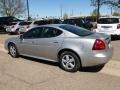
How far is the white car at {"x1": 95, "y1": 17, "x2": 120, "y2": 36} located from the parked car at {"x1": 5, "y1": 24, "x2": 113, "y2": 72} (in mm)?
6681

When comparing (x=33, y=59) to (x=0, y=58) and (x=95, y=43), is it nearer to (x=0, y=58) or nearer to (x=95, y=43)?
(x=0, y=58)

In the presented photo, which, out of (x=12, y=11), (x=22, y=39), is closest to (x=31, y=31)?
(x=22, y=39)

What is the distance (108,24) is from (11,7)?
45.6 metres

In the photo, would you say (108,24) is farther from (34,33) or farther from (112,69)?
(112,69)

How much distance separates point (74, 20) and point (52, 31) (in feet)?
42.9

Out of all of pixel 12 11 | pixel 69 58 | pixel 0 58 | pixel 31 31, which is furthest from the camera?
pixel 12 11

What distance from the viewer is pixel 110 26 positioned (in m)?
14.7

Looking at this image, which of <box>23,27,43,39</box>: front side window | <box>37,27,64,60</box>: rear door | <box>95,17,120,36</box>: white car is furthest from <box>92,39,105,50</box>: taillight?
<box>95,17,120,36</box>: white car

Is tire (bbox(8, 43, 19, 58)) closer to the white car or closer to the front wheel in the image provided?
the front wheel

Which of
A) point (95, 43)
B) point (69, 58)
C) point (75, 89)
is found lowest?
point (75, 89)

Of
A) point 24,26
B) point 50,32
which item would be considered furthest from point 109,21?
point 24,26

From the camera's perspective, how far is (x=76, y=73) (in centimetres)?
753

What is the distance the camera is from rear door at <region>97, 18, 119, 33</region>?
48.2 feet

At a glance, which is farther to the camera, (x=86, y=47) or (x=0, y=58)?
(x=0, y=58)
